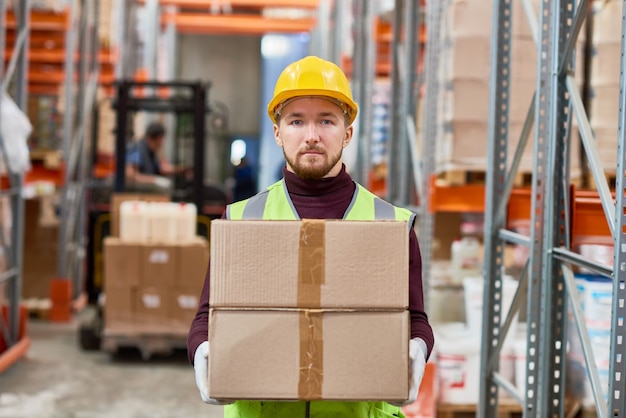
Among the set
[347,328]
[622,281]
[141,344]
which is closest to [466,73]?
[622,281]

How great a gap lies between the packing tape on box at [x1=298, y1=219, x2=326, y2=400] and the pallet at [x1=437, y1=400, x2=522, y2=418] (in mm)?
3118

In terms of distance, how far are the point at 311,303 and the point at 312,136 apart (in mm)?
489

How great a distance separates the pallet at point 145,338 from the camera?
8.10 m

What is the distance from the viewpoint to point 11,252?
313 inches

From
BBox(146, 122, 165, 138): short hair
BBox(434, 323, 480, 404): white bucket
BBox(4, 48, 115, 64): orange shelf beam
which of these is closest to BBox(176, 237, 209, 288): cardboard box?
BBox(146, 122, 165, 138): short hair

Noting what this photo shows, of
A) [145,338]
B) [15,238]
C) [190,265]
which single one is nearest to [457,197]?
[190,265]

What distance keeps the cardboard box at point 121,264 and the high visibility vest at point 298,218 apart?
212 inches

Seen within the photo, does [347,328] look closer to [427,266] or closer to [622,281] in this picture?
[622,281]

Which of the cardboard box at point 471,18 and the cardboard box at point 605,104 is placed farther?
the cardboard box at point 471,18

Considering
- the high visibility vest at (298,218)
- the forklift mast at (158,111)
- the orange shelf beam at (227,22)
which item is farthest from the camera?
the orange shelf beam at (227,22)

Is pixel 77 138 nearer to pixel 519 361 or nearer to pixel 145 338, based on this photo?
pixel 145 338

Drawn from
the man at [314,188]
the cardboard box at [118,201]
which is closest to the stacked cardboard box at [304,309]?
the man at [314,188]

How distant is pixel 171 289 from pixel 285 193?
5.53 m

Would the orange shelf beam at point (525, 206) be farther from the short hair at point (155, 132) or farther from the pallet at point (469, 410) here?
the short hair at point (155, 132)
